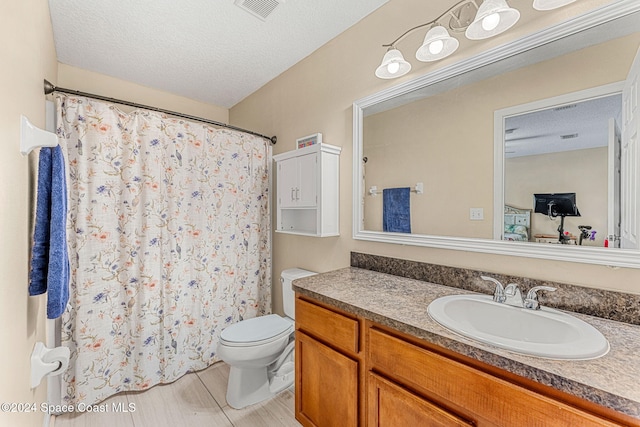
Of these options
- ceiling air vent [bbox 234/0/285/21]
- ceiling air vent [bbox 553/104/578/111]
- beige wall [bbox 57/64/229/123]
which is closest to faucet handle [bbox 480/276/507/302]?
ceiling air vent [bbox 553/104/578/111]

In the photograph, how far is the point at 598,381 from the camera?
0.62m

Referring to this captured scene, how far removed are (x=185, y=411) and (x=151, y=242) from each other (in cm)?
111

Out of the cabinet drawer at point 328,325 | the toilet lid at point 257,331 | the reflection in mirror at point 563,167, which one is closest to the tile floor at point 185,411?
the toilet lid at point 257,331

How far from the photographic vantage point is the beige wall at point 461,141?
1002 millimetres

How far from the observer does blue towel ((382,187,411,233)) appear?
1.54m

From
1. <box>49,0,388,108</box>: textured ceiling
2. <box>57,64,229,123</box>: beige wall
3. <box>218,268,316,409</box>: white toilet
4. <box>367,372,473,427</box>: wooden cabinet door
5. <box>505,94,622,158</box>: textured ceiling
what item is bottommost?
<box>218,268,316,409</box>: white toilet

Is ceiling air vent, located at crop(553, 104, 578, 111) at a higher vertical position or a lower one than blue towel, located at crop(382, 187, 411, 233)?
higher

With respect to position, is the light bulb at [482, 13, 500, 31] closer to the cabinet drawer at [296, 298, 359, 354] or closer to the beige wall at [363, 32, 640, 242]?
the beige wall at [363, 32, 640, 242]

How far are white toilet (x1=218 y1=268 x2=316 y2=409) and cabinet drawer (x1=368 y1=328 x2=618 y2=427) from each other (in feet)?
2.87

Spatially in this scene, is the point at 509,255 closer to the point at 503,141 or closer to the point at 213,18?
the point at 503,141

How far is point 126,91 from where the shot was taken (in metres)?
2.47

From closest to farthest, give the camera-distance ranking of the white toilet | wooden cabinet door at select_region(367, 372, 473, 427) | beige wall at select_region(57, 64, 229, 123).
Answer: wooden cabinet door at select_region(367, 372, 473, 427) → the white toilet → beige wall at select_region(57, 64, 229, 123)

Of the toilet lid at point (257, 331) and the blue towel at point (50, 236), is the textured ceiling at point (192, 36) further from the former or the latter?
the toilet lid at point (257, 331)

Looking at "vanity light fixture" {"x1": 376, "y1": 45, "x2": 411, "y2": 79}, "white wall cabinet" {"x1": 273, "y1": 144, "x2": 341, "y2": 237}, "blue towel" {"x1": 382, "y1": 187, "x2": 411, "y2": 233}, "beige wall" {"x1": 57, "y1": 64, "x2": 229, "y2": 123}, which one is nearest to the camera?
"vanity light fixture" {"x1": 376, "y1": 45, "x2": 411, "y2": 79}
